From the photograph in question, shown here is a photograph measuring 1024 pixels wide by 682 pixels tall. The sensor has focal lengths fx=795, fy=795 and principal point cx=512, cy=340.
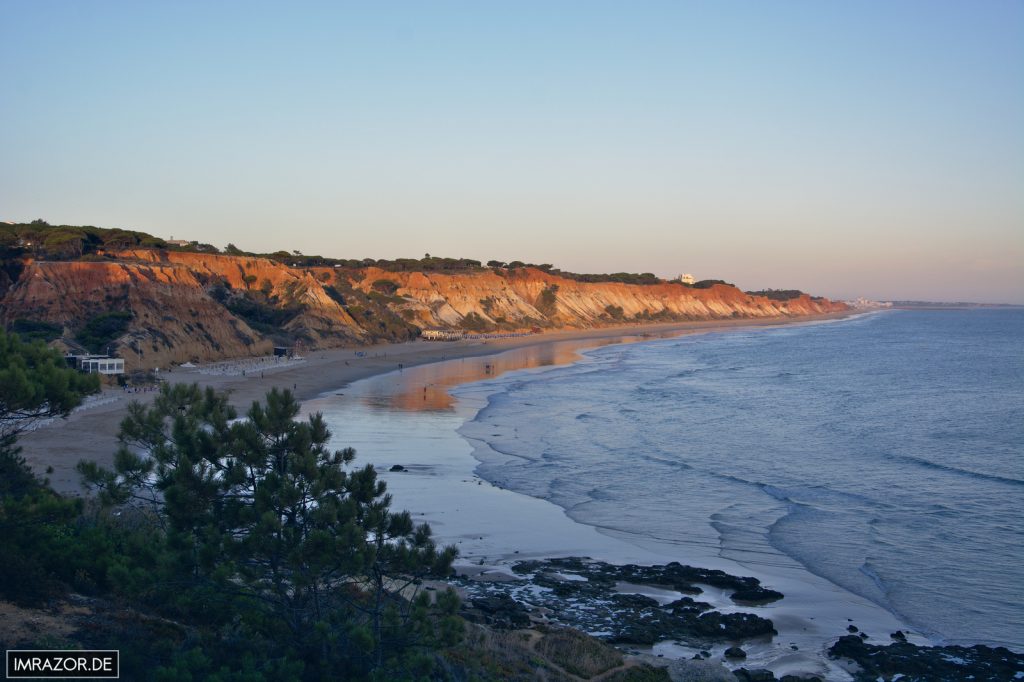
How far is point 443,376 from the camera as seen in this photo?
167ft

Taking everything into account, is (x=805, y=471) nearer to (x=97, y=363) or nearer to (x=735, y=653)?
(x=735, y=653)

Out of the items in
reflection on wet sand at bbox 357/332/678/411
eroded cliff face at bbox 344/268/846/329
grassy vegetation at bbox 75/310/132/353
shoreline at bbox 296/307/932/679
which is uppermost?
eroded cliff face at bbox 344/268/846/329

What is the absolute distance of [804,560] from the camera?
1617 centimetres

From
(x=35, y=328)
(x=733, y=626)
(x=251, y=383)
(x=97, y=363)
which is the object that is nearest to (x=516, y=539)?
(x=733, y=626)

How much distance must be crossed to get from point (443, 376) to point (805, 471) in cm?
2939

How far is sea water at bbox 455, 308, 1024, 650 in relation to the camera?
15461 mm

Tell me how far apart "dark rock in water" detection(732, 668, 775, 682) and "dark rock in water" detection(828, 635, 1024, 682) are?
123cm

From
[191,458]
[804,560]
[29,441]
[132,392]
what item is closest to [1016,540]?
[804,560]

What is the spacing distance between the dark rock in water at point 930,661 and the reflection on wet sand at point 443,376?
25994 mm

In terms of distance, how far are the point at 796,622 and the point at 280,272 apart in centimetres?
7246

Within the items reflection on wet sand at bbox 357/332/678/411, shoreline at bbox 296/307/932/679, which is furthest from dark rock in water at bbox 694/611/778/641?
reflection on wet sand at bbox 357/332/678/411

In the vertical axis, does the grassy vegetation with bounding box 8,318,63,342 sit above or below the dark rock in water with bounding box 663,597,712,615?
above

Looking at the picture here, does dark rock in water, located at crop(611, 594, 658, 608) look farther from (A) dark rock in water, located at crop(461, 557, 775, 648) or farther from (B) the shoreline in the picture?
(B) the shoreline

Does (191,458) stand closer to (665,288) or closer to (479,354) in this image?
(479,354)
